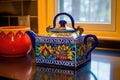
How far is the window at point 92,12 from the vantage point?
1.47 metres

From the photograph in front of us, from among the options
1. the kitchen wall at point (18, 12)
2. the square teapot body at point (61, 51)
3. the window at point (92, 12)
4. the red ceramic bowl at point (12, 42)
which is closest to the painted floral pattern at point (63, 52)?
the square teapot body at point (61, 51)

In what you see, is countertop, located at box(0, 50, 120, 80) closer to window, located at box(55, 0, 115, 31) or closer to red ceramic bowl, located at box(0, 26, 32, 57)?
red ceramic bowl, located at box(0, 26, 32, 57)

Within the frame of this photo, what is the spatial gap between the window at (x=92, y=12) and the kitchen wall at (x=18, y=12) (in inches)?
7.4

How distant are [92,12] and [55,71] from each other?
80 centimetres

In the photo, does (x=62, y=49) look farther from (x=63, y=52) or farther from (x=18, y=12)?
(x=18, y=12)

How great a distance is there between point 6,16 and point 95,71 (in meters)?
1.15

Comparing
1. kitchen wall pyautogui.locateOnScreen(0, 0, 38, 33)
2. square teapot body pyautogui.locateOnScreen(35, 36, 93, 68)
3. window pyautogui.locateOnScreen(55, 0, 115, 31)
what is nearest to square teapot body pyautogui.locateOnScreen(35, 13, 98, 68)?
square teapot body pyautogui.locateOnScreen(35, 36, 93, 68)

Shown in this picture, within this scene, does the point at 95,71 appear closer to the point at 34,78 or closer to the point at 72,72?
the point at 72,72

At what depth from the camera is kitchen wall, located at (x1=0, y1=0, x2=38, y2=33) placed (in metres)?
1.65

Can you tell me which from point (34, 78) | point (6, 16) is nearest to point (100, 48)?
point (34, 78)

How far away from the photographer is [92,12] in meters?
1.55

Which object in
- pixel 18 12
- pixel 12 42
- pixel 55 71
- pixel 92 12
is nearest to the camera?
pixel 55 71

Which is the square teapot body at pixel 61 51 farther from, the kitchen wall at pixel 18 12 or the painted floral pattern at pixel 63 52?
the kitchen wall at pixel 18 12

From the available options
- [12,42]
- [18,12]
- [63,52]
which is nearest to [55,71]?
[63,52]
